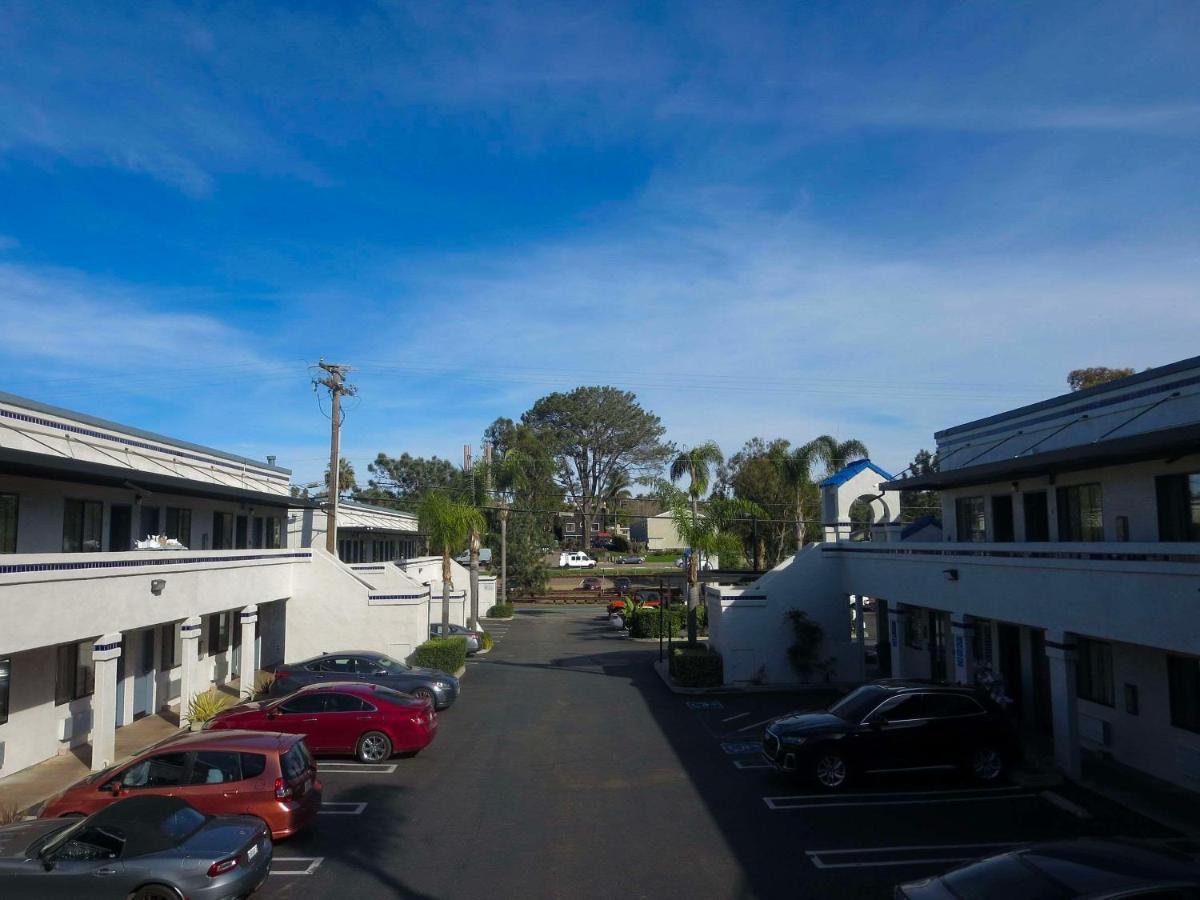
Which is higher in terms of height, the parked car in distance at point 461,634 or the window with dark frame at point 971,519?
the window with dark frame at point 971,519

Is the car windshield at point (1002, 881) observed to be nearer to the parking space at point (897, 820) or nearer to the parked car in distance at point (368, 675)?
the parking space at point (897, 820)

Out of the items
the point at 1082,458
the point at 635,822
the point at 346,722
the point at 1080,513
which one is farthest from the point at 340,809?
the point at 1080,513

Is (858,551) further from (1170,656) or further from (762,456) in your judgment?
(762,456)

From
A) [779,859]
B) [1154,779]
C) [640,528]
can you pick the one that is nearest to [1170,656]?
[1154,779]

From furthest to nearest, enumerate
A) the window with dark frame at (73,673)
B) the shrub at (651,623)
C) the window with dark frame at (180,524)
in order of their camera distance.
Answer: the shrub at (651,623) < the window with dark frame at (180,524) < the window with dark frame at (73,673)

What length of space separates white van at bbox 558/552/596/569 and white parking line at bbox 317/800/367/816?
6512cm

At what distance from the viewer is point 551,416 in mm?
84875

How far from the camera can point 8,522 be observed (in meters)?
16.5

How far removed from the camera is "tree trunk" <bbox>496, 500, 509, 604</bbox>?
55.4 metres

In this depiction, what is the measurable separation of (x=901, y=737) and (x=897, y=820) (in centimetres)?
190

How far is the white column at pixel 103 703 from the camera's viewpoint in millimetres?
15625

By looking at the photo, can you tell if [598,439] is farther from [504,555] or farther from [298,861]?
[298,861]

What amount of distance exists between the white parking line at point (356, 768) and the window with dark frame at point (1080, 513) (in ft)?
45.9

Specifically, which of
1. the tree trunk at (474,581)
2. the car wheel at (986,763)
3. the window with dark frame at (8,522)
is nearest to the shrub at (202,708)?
the window with dark frame at (8,522)
